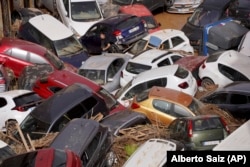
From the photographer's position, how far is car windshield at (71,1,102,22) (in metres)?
24.2

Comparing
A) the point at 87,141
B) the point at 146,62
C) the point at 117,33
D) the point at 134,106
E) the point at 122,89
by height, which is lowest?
the point at 122,89

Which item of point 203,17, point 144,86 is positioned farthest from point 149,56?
point 203,17

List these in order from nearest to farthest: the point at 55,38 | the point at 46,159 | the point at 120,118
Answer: the point at 46,159
the point at 120,118
the point at 55,38

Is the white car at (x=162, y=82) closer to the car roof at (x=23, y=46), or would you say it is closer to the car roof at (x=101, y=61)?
the car roof at (x=101, y=61)

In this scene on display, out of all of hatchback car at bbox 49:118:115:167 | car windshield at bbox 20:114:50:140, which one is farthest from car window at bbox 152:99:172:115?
car windshield at bbox 20:114:50:140

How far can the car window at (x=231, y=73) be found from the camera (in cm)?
1811

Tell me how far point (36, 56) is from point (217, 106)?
606cm

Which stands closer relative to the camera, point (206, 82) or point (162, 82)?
point (162, 82)

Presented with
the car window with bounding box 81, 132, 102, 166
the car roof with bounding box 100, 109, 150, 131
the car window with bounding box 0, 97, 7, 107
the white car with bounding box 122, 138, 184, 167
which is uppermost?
the white car with bounding box 122, 138, 184, 167

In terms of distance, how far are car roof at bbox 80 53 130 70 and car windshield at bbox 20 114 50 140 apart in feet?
15.4

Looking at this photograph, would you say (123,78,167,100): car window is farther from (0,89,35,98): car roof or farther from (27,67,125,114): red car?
(0,89,35,98): car roof

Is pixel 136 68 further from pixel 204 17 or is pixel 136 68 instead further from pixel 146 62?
pixel 204 17

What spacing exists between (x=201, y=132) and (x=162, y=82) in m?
4.10

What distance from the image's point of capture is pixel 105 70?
61.9ft
